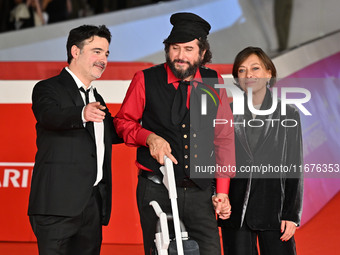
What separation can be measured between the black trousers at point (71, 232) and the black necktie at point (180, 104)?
61 centimetres

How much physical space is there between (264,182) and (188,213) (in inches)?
18.9

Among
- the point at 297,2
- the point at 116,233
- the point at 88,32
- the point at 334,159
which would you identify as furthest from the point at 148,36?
the point at 88,32

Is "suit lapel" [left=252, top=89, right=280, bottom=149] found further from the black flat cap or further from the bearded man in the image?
the black flat cap

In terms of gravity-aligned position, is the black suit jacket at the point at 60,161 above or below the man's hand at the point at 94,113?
below

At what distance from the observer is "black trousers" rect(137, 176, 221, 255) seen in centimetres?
304

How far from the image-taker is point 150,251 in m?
3.03

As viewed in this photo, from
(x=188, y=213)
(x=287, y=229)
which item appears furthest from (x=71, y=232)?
(x=287, y=229)

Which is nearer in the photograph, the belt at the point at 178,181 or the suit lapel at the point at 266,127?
the belt at the point at 178,181

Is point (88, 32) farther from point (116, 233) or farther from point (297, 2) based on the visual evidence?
point (297, 2)

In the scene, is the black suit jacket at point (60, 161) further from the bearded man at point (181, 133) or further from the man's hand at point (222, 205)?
the man's hand at point (222, 205)

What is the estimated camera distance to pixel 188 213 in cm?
305

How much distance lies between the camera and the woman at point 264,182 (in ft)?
10.5

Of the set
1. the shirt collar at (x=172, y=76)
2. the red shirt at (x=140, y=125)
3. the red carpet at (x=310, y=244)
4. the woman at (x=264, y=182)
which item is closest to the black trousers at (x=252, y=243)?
the woman at (x=264, y=182)

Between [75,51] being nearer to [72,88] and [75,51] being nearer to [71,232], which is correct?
[72,88]
